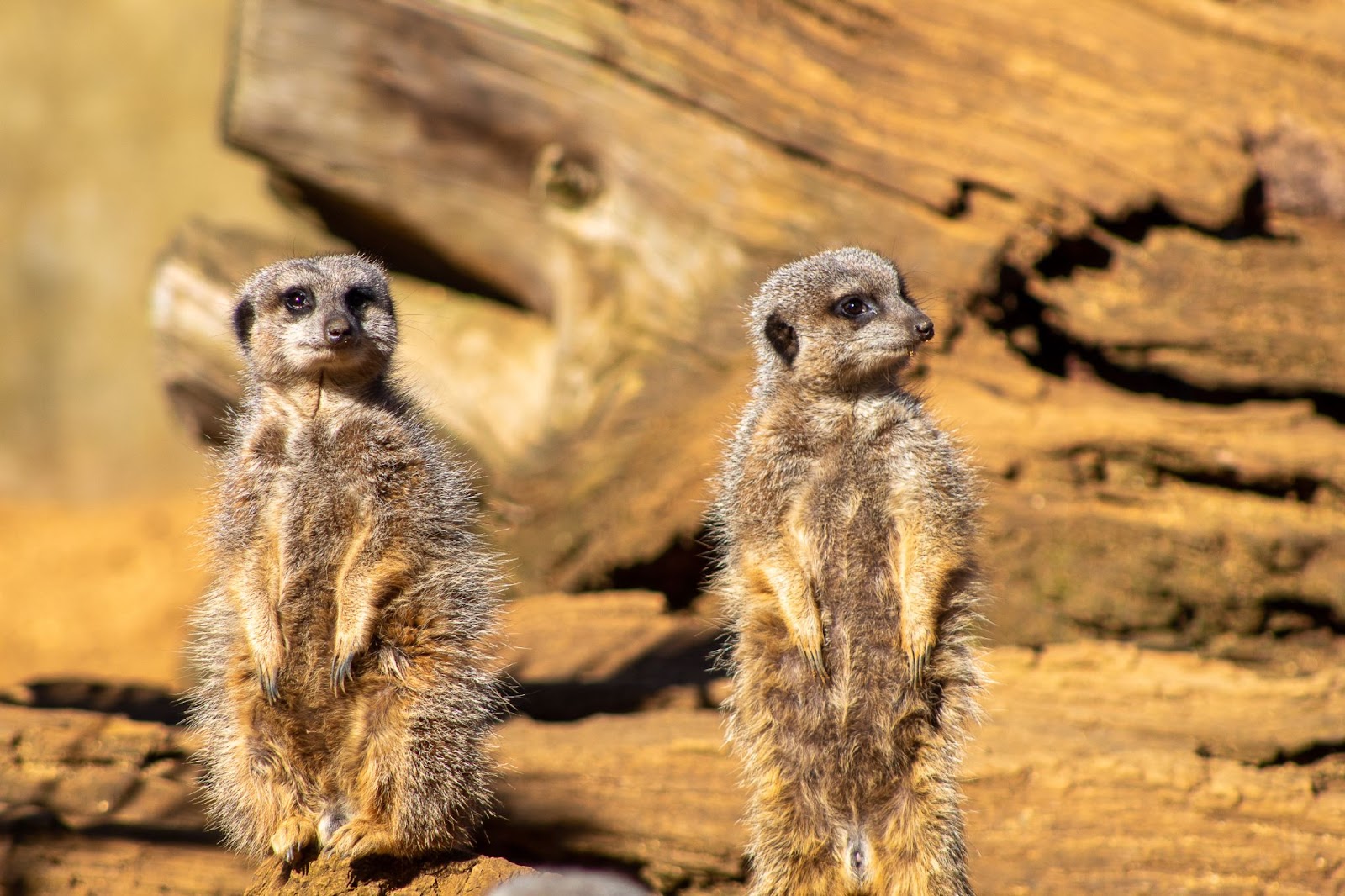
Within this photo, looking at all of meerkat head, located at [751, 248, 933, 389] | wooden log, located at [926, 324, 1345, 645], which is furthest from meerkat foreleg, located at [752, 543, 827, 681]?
wooden log, located at [926, 324, 1345, 645]

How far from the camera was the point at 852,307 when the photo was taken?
3521 millimetres

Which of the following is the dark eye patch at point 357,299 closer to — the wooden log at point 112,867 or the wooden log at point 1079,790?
the wooden log at point 1079,790

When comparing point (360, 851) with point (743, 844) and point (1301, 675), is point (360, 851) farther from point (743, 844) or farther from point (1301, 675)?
point (1301, 675)

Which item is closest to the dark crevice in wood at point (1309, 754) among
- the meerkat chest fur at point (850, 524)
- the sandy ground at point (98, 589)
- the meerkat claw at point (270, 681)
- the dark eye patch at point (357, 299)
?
the meerkat chest fur at point (850, 524)

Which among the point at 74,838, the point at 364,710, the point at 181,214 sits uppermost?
the point at 364,710

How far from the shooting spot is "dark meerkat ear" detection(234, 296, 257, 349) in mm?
3714

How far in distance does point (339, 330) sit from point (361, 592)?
732 millimetres

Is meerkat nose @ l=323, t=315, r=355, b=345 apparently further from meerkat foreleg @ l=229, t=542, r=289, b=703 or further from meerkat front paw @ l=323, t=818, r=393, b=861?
meerkat front paw @ l=323, t=818, r=393, b=861

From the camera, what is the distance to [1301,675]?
473 cm

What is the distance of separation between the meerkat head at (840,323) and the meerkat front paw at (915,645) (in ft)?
2.39

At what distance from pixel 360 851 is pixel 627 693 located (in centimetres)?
172

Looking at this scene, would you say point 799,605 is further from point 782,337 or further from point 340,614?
point 340,614

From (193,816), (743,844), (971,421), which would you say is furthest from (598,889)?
(971,421)

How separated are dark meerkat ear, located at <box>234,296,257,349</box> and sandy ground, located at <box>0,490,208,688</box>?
13.3 ft
